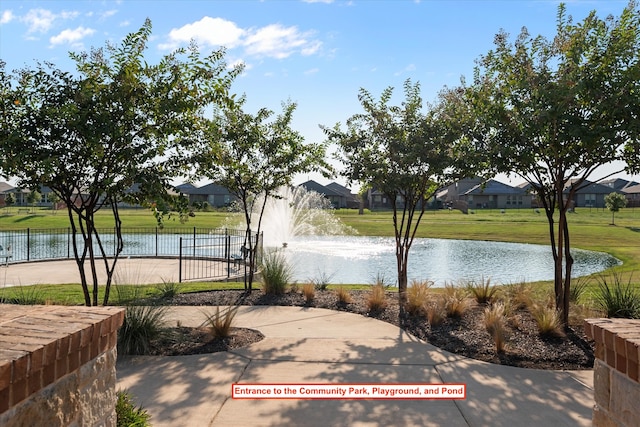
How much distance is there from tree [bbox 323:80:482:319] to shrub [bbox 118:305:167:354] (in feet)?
15.6

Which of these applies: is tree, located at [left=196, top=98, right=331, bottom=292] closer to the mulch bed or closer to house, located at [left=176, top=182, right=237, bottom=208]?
the mulch bed

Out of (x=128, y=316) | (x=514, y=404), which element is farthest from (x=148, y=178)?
(x=514, y=404)

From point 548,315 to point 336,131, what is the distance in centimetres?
593

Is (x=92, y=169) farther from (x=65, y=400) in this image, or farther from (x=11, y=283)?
(x=11, y=283)

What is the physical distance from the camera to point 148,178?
689 cm

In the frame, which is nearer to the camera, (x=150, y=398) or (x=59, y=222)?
(x=150, y=398)

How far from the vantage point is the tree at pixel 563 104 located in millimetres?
6934

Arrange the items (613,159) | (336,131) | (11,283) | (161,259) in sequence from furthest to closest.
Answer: (161,259) < (11,283) < (336,131) < (613,159)

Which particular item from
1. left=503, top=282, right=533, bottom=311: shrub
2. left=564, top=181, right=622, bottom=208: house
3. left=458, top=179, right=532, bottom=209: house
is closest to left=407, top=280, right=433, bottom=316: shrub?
left=503, top=282, right=533, bottom=311: shrub

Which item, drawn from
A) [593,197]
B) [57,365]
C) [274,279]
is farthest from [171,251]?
[593,197]

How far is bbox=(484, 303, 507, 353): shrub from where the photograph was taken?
6776mm

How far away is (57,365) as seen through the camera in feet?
8.23

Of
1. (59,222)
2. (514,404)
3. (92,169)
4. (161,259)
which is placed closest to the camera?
(514,404)

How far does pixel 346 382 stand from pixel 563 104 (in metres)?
4.85
